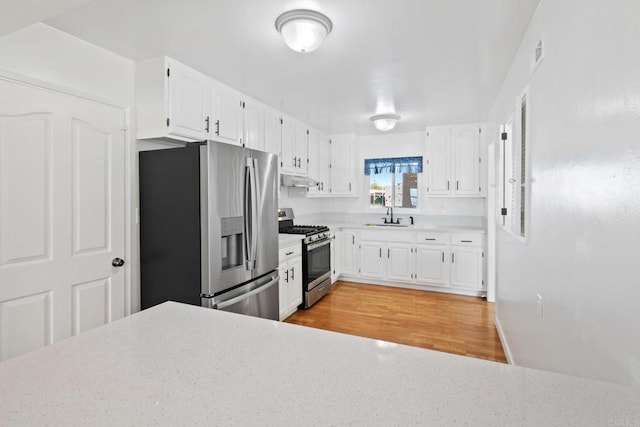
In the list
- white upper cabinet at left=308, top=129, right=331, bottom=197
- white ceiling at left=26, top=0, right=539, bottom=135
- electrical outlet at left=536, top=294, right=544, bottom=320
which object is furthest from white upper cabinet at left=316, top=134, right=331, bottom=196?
electrical outlet at left=536, top=294, right=544, bottom=320

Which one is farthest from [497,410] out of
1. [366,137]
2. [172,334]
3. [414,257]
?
[366,137]

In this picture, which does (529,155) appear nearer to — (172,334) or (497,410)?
(497,410)

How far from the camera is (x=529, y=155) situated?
1.96m

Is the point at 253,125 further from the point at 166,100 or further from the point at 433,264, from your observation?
the point at 433,264

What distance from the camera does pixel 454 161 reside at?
4.62 metres

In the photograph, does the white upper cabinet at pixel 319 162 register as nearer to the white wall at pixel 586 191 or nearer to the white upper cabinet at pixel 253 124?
the white upper cabinet at pixel 253 124

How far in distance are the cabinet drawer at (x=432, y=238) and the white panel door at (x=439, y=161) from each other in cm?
63

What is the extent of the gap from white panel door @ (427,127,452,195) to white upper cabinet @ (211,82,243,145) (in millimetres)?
2882

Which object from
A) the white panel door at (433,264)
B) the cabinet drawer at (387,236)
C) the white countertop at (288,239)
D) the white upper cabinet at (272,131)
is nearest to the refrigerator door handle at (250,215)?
the white countertop at (288,239)

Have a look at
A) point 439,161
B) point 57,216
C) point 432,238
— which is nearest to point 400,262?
point 432,238

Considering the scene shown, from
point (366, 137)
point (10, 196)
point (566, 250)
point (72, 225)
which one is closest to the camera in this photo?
point (566, 250)

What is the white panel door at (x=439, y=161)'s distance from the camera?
4664 millimetres

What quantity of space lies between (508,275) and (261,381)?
8.57ft

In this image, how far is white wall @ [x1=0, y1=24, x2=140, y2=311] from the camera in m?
1.86
